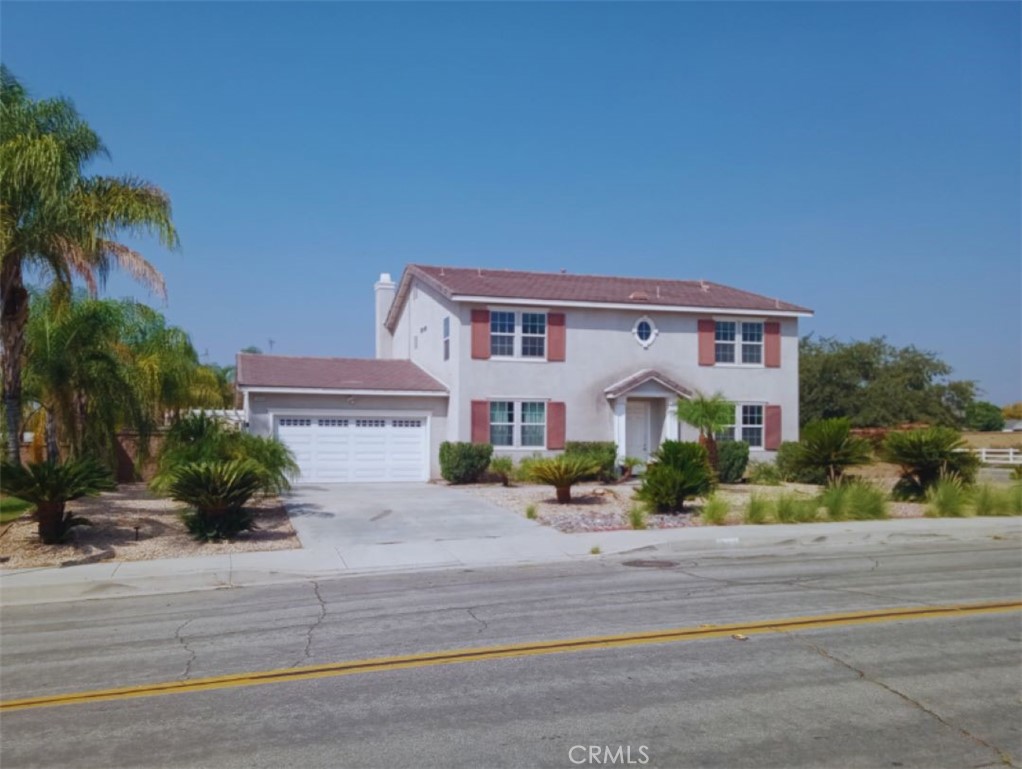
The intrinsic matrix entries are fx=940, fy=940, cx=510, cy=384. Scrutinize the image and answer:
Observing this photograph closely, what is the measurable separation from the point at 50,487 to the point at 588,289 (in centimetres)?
1890

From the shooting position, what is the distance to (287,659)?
7941 mm

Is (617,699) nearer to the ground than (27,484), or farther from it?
nearer to the ground

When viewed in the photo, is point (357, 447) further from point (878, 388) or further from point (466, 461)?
point (878, 388)

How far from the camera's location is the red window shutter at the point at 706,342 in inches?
1163

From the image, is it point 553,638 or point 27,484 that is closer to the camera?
point 553,638

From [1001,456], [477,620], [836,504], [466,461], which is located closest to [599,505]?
[836,504]

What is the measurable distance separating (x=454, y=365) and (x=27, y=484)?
14902 millimetres

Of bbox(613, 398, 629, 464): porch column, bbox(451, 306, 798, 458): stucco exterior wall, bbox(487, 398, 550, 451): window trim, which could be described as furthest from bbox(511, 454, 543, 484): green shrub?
bbox(613, 398, 629, 464): porch column

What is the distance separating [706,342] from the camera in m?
29.6

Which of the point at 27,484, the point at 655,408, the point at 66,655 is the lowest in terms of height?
the point at 66,655

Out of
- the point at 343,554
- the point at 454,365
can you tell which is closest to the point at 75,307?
the point at 343,554

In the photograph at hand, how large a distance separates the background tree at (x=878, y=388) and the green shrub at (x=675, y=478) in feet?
108

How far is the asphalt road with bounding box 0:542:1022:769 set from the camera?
224 inches

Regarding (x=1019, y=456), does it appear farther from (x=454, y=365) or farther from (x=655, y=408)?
(x=454, y=365)
